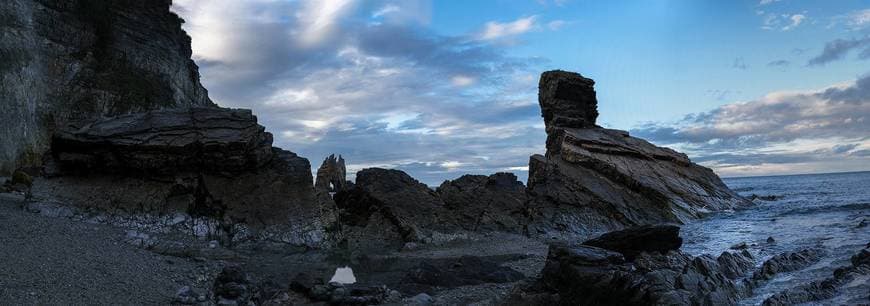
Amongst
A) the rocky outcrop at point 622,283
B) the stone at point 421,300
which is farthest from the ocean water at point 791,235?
the stone at point 421,300

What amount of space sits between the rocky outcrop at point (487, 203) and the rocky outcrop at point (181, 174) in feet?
29.2

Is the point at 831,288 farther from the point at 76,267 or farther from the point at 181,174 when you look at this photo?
the point at 181,174

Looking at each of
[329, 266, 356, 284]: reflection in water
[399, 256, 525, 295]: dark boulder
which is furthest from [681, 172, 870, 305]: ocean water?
[329, 266, 356, 284]: reflection in water

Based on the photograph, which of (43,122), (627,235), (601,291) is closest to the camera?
(601,291)

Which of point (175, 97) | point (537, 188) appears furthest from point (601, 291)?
point (175, 97)

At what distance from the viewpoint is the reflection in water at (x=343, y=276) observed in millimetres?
19130

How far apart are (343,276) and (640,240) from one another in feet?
36.0

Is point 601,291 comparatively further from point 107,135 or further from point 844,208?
point 844,208

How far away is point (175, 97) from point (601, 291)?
50389 mm

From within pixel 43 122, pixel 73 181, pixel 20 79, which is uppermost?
pixel 20 79

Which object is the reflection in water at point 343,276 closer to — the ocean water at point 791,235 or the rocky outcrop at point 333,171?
the ocean water at point 791,235

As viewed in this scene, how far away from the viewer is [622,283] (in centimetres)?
1254

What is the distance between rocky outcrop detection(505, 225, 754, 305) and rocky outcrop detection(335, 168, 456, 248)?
48.0 feet

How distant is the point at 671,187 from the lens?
4216cm
